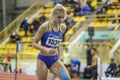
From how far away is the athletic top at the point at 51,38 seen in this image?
623 cm

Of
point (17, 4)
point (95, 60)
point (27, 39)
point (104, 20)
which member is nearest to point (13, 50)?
point (27, 39)

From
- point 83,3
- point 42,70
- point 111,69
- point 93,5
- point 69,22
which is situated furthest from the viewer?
point 83,3

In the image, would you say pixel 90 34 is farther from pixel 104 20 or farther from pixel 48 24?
pixel 48 24

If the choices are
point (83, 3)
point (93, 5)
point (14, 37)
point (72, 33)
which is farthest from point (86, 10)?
point (14, 37)

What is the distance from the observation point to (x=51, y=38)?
20.4ft

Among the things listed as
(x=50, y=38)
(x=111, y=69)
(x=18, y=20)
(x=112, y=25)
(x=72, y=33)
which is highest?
(x=50, y=38)

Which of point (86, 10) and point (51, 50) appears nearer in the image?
point (51, 50)

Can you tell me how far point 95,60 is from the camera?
12.7m

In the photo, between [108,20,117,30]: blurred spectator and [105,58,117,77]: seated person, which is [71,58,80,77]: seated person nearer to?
[105,58,117,77]: seated person

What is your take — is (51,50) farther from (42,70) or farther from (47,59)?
(42,70)

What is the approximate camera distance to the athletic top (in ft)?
20.4

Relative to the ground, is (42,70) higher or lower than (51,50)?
lower

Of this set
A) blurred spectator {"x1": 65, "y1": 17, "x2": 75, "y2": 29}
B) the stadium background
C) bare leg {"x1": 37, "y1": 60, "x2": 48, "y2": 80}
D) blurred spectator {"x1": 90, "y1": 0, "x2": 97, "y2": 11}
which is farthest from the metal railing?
bare leg {"x1": 37, "y1": 60, "x2": 48, "y2": 80}

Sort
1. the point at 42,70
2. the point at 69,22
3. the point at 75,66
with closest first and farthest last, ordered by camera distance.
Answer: the point at 42,70 → the point at 75,66 → the point at 69,22
